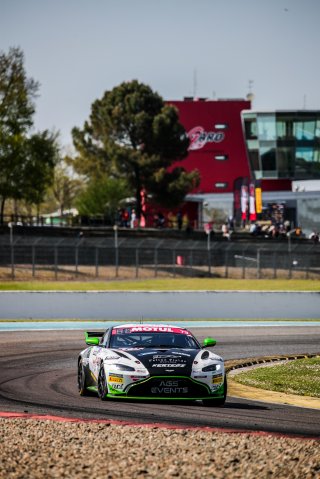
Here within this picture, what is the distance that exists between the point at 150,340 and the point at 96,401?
1406 mm

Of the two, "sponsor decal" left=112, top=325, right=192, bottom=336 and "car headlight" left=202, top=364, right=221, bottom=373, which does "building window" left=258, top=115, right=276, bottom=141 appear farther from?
"car headlight" left=202, top=364, right=221, bottom=373

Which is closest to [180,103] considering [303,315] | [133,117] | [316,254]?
[133,117]

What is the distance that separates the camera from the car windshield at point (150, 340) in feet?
56.9

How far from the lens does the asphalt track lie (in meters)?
14.5

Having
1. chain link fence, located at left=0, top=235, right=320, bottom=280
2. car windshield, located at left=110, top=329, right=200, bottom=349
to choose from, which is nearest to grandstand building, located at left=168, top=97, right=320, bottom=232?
chain link fence, located at left=0, top=235, right=320, bottom=280

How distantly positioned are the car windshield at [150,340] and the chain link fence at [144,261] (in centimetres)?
3323

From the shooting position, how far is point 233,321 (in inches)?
1564

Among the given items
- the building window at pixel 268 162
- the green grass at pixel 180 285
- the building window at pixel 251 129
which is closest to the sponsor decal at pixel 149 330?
the green grass at pixel 180 285

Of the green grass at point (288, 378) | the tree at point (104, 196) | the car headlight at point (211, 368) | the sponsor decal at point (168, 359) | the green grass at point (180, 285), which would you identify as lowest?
the green grass at point (180, 285)

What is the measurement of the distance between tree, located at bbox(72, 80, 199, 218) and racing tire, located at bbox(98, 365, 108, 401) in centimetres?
7026

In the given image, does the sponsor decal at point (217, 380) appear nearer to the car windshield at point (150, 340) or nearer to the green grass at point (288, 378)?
the car windshield at point (150, 340)

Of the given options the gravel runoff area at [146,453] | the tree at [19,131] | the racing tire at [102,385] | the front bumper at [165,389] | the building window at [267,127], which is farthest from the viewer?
the building window at [267,127]

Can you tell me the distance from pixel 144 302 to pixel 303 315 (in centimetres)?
608

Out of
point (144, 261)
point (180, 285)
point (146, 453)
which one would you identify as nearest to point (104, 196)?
point (144, 261)
